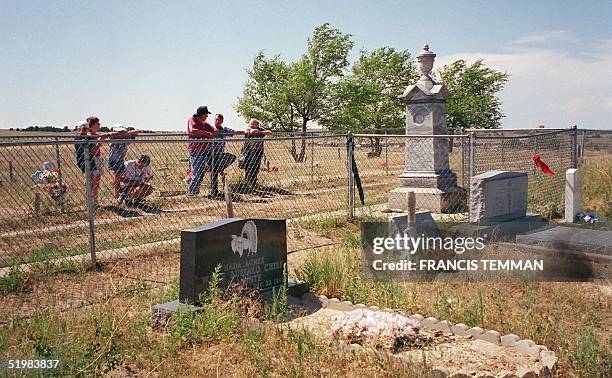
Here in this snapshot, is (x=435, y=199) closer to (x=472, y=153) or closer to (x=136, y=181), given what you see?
(x=472, y=153)

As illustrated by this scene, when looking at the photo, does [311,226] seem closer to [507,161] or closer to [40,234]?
[40,234]

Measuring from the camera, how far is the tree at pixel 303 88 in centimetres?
3850

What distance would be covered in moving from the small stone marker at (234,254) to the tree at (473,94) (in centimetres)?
4155

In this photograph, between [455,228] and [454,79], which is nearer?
[455,228]

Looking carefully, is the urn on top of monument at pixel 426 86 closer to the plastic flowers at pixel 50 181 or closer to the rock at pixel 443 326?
the plastic flowers at pixel 50 181

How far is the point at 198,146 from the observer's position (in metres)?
13.4

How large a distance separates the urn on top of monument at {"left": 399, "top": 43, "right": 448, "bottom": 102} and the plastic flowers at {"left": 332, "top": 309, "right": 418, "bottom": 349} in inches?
356

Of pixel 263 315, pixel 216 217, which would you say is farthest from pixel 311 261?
pixel 216 217

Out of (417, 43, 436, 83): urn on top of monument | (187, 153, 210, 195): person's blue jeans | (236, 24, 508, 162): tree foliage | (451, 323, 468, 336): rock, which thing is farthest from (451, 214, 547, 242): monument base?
(236, 24, 508, 162): tree foliage

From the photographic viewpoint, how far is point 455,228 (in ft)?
30.5

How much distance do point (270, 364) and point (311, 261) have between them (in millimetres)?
2786

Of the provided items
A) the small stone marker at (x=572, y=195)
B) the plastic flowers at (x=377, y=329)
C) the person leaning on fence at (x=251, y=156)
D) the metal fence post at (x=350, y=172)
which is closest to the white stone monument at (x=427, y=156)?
the metal fence post at (x=350, y=172)

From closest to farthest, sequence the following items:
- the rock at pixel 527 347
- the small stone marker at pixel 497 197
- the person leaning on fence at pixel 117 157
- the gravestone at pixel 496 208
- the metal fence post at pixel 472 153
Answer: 1. the rock at pixel 527 347
2. the gravestone at pixel 496 208
3. the small stone marker at pixel 497 197
4. the metal fence post at pixel 472 153
5. the person leaning on fence at pixel 117 157

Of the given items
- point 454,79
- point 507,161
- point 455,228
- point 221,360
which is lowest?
point 221,360
